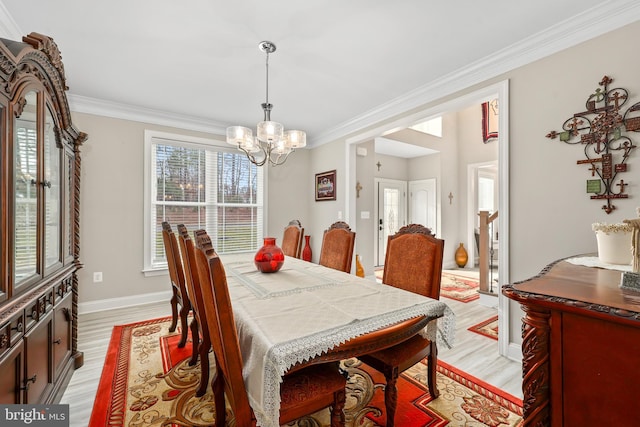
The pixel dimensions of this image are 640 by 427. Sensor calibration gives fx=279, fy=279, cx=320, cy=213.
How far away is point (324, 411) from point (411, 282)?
964 mm

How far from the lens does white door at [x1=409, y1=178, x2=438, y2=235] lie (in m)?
6.01

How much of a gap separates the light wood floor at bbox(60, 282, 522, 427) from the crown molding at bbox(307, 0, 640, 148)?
2.38 m

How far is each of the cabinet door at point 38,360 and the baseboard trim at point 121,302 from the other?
2.07m

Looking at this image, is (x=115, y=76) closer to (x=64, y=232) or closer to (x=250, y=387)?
(x=64, y=232)

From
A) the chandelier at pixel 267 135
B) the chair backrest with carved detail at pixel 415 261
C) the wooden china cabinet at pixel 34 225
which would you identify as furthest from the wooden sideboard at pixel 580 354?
the chandelier at pixel 267 135

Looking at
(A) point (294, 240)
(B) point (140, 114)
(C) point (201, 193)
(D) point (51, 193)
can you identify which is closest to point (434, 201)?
(A) point (294, 240)

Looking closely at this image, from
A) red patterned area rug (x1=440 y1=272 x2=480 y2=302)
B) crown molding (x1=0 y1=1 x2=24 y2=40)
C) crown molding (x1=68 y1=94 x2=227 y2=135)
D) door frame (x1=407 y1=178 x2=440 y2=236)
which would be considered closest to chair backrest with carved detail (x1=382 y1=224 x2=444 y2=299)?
red patterned area rug (x1=440 y1=272 x2=480 y2=302)

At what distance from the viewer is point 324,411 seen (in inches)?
66.3

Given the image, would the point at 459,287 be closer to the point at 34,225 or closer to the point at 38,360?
the point at 38,360

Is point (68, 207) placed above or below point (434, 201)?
below

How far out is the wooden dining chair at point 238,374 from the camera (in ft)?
3.28

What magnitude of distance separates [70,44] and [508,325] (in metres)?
4.22

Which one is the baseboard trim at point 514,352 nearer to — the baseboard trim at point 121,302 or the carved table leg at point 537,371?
the carved table leg at point 537,371

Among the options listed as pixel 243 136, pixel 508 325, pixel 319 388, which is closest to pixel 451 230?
pixel 508 325
